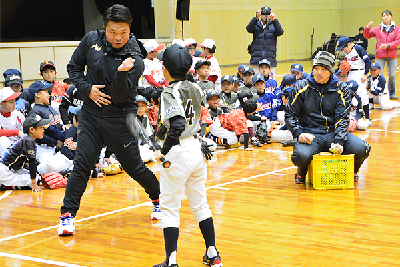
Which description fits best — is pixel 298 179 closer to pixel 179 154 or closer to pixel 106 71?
pixel 106 71

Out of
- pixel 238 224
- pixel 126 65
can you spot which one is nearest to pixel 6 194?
pixel 126 65

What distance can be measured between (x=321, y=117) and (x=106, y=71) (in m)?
3.08

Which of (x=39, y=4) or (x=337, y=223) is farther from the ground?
(x=39, y=4)

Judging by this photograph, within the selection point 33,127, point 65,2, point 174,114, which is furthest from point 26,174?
point 65,2

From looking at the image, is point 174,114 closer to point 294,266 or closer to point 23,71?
point 294,266

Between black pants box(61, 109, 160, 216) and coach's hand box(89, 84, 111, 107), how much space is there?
171mm

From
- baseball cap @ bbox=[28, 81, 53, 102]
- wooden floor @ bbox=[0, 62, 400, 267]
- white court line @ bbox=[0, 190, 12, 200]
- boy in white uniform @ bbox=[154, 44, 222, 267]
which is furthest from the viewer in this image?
baseball cap @ bbox=[28, 81, 53, 102]

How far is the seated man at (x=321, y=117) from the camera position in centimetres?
639

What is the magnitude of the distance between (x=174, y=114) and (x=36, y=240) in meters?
2.15

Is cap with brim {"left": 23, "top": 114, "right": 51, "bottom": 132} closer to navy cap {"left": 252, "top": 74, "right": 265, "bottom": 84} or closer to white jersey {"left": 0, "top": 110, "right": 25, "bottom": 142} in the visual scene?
white jersey {"left": 0, "top": 110, "right": 25, "bottom": 142}

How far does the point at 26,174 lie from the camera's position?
7074mm

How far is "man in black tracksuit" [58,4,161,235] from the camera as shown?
473 centimetres

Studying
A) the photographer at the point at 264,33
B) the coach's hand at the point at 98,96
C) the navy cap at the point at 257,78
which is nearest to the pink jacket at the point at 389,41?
the photographer at the point at 264,33

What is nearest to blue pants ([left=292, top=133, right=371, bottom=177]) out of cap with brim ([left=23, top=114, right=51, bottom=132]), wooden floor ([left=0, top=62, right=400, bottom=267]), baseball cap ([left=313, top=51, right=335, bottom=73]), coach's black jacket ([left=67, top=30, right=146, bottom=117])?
wooden floor ([left=0, top=62, right=400, bottom=267])
